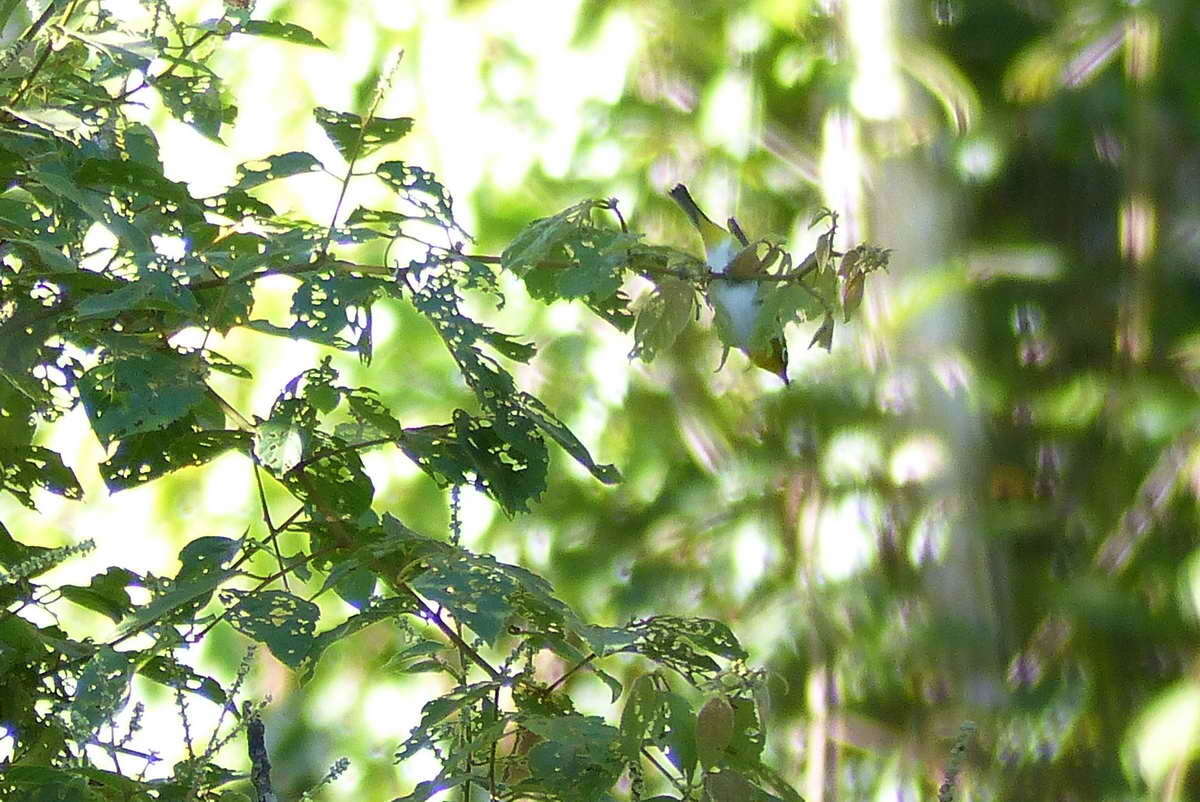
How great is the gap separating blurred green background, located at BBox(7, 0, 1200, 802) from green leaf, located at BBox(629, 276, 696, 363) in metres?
0.47

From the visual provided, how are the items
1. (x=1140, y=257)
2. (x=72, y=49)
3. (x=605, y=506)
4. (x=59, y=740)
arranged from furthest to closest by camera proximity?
(x=605, y=506), (x=1140, y=257), (x=72, y=49), (x=59, y=740)

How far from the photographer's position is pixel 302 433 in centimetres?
52

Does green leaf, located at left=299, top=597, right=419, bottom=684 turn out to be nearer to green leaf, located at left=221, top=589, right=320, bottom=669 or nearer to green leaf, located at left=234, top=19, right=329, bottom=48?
green leaf, located at left=221, top=589, right=320, bottom=669

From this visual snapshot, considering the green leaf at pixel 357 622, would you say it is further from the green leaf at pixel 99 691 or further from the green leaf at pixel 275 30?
the green leaf at pixel 275 30

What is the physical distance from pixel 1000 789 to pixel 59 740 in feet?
2.05

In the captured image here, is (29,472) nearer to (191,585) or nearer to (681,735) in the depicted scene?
(191,585)

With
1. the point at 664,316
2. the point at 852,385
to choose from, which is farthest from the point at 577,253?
the point at 852,385

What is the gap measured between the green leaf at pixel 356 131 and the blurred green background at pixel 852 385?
450mm

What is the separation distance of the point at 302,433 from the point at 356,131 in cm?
12

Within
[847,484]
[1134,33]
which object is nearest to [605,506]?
[847,484]

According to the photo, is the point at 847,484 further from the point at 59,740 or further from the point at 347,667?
the point at 59,740

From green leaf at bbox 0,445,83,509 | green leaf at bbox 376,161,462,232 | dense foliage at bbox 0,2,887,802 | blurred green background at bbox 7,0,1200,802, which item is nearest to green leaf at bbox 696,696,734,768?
dense foliage at bbox 0,2,887,802

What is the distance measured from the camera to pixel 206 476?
1088mm

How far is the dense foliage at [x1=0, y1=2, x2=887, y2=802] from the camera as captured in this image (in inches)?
18.4
